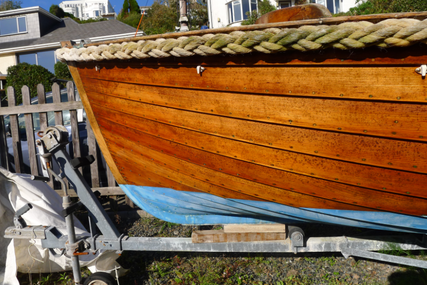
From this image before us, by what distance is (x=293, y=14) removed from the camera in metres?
1.95

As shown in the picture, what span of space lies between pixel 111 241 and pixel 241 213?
3.22 feet

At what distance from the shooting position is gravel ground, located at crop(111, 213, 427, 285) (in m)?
2.40

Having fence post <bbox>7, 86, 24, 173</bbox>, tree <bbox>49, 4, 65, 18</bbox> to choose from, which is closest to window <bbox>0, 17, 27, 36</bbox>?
tree <bbox>49, 4, 65, 18</bbox>

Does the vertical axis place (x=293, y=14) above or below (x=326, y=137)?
above

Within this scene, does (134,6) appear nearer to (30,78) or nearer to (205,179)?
(30,78)

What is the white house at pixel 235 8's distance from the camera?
18.7 meters

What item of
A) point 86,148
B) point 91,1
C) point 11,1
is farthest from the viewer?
point 91,1

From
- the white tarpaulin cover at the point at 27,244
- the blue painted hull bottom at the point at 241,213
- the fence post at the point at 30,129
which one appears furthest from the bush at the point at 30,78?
the blue painted hull bottom at the point at 241,213

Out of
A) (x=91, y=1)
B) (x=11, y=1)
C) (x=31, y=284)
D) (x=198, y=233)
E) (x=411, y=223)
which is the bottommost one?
(x=31, y=284)

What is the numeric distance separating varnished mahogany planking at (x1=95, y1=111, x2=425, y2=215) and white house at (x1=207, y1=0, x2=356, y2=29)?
18.0 m

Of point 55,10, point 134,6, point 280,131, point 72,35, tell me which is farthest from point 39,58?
point 280,131

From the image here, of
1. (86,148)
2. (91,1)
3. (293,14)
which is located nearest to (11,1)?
(91,1)

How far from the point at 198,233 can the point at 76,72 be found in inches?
62.5

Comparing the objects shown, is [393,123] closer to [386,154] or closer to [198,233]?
[386,154]
